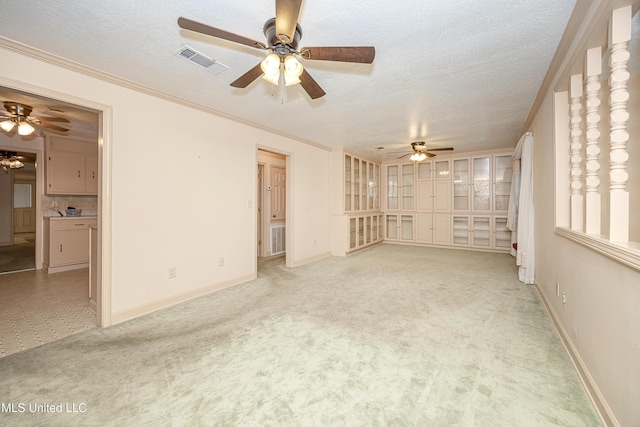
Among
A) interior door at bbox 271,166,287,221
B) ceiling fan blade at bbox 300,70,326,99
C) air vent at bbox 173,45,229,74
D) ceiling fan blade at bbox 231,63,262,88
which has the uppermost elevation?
air vent at bbox 173,45,229,74

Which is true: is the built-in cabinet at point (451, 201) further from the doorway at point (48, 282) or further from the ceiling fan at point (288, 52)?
the doorway at point (48, 282)

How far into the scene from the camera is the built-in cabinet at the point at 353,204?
5.77m

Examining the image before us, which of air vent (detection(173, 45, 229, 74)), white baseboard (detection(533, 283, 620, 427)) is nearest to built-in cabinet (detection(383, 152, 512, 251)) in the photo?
white baseboard (detection(533, 283, 620, 427))

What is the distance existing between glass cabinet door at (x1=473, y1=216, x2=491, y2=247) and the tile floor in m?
7.26

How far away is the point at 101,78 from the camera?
8.00ft

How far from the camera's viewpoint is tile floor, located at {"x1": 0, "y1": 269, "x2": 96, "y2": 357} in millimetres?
2230

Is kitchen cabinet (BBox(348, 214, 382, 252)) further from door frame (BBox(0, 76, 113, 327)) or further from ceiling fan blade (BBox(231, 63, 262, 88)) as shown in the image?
door frame (BBox(0, 76, 113, 327))

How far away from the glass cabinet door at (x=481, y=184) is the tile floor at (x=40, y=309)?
738cm

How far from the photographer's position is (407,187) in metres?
7.34

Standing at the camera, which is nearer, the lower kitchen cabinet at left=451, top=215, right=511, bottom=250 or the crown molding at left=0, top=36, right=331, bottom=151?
the crown molding at left=0, top=36, right=331, bottom=151

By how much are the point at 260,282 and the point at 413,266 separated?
2.76 m

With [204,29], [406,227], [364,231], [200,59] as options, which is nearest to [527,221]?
[364,231]

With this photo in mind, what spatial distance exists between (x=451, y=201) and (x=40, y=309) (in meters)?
7.65

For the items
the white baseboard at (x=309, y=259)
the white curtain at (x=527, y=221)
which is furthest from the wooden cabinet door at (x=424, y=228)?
the white curtain at (x=527, y=221)
